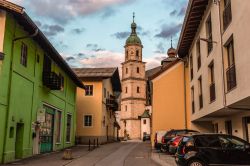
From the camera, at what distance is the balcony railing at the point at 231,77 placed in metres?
13.6

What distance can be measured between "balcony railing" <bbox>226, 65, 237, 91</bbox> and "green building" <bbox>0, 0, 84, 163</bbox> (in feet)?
32.7

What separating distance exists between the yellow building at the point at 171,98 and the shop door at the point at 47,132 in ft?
30.5

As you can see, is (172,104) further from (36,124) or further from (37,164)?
(37,164)

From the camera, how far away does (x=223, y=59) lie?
49.3ft

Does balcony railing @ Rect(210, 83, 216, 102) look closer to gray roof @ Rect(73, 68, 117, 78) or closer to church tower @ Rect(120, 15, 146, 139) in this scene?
gray roof @ Rect(73, 68, 117, 78)

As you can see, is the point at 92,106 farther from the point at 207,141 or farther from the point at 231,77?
the point at 207,141

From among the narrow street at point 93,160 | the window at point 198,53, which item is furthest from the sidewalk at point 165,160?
the window at point 198,53

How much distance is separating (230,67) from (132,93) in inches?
3166

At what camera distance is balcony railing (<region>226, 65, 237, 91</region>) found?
44.6ft

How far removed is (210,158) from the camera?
1234cm

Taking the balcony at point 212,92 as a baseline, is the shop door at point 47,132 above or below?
below

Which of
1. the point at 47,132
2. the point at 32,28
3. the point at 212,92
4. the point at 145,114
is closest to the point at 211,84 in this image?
the point at 212,92

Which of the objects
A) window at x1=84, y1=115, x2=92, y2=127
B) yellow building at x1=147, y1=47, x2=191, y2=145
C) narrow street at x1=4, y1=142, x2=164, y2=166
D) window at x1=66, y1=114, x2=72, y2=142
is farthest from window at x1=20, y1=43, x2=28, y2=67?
window at x1=84, y1=115, x2=92, y2=127

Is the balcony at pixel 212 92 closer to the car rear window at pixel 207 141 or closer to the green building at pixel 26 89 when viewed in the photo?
the car rear window at pixel 207 141
